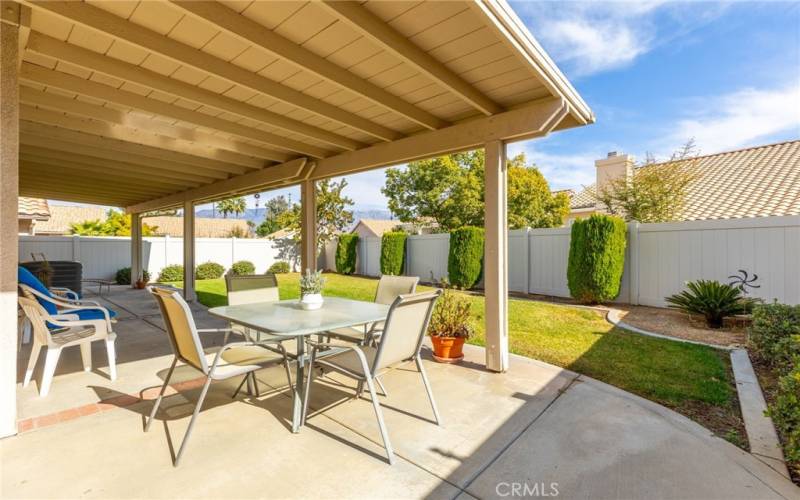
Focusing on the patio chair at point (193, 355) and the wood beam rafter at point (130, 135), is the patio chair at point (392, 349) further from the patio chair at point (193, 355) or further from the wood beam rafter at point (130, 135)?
the wood beam rafter at point (130, 135)

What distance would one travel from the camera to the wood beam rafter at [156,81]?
2738 millimetres

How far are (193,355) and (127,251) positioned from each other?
1378cm

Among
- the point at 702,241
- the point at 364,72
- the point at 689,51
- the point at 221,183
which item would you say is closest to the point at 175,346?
the point at 364,72

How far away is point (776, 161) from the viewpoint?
10828 millimetres

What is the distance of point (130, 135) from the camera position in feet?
15.9

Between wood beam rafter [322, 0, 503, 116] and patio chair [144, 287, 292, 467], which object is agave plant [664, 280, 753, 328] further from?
patio chair [144, 287, 292, 467]

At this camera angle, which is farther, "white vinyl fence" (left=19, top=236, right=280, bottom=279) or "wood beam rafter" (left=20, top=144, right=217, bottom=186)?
"white vinyl fence" (left=19, top=236, right=280, bottom=279)

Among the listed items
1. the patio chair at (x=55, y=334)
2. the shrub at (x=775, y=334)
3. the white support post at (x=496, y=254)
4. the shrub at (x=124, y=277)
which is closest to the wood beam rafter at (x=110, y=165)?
the patio chair at (x=55, y=334)

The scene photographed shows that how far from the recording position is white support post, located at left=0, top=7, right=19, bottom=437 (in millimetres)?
2463

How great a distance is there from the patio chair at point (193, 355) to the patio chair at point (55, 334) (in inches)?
50.4

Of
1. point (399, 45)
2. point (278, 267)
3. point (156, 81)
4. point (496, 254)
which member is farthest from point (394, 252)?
point (399, 45)

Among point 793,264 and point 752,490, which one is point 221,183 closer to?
point 752,490

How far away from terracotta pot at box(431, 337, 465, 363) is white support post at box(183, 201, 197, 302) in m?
7.24

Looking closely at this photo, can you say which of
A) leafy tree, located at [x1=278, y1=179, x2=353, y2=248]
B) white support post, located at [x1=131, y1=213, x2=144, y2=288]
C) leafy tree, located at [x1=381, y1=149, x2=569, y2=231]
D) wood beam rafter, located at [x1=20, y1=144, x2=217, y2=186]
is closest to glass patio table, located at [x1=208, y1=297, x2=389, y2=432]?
wood beam rafter, located at [x1=20, y1=144, x2=217, y2=186]
